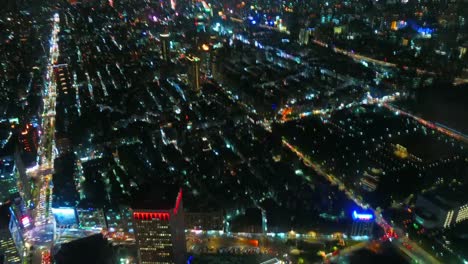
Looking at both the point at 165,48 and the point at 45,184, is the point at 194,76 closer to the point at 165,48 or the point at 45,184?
the point at 165,48

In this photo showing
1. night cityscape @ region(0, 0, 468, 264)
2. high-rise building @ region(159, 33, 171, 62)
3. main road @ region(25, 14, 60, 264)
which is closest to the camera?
night cityscape @ region(0, 0, 468, 264)

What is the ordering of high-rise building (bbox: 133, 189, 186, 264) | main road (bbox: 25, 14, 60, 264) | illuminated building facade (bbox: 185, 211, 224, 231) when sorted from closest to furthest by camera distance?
high-rise building (bbox: 133, 189, 186, 264) < main road (bbox: 25, 14, 60, 264) < illuminated building facade (bbox: 185, 211, 224, 231)

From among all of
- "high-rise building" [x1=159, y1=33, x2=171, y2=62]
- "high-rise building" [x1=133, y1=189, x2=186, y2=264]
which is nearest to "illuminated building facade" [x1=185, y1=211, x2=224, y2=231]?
"high-rise building" [x1=133, y1=189, x2=186, y2=264]

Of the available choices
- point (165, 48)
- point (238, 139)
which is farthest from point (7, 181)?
point (165, 48)

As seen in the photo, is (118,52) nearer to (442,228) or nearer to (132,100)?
(132,100)

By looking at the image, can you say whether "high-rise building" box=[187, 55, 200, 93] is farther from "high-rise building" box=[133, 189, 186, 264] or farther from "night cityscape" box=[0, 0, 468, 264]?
"high-rise building" box=[133, 189, 186, 264]
